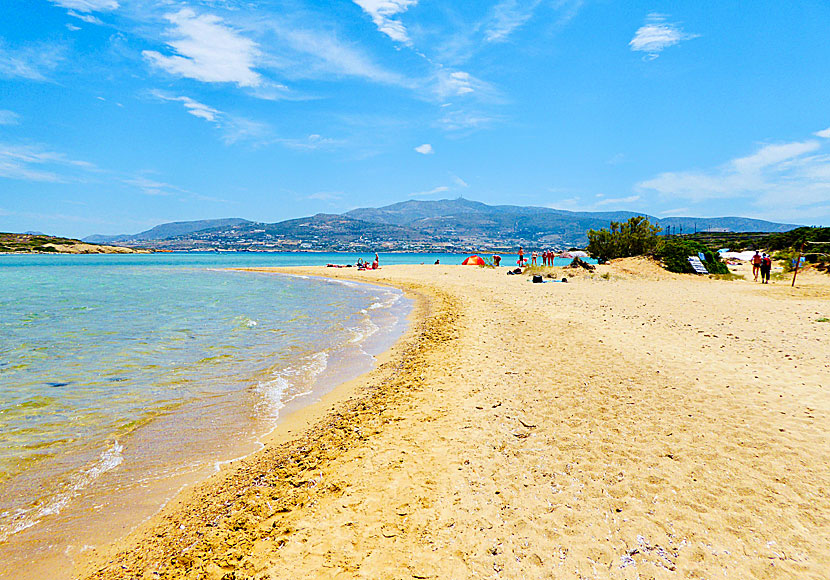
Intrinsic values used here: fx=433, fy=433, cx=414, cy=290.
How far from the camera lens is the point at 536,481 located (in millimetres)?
4305

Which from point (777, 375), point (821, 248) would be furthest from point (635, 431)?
point (821, 248)

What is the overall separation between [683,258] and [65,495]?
32.6m

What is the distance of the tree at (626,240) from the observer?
35.2 meters

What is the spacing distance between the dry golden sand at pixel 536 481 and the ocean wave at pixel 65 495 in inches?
43.0

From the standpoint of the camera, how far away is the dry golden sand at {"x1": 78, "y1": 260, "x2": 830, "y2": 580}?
331cm

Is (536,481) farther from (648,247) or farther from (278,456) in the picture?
(648,247)

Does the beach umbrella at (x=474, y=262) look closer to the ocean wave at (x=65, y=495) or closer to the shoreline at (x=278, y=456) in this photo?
the shoreline at (x=278, y=456)

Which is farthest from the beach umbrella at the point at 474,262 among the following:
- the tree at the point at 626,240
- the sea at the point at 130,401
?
the sea at the point at 130,401

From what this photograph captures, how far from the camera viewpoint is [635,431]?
533 centimetres

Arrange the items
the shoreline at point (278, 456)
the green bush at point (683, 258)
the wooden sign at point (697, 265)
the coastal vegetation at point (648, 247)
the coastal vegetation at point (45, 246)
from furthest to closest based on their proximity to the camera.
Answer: the coastal vegetation at point (45, 246)
the coastal vegetation at point (648, 247)
the green bush at point (683, 258)
the wooden sign at point (697, 265)
the shoreline at point (278, 456)

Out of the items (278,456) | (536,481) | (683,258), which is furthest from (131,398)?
(683,258)

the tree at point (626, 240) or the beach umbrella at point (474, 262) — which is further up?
the tree at point (626, 240)

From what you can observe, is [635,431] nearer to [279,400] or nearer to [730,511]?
[730,511]

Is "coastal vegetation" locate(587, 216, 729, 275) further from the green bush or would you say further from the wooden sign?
the wooden sign
